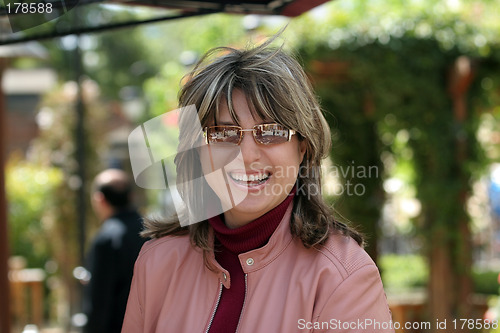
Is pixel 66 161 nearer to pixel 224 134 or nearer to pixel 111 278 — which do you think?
pixel 111 278

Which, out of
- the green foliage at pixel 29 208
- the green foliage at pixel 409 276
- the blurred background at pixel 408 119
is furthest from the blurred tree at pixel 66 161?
the green foliage at pixel 409 276

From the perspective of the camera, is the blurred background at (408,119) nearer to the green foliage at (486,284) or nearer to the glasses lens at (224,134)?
the green foliage at (486,284)

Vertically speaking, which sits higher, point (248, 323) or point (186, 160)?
point (186, 160)

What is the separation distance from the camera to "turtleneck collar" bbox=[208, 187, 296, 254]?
58.1 inches

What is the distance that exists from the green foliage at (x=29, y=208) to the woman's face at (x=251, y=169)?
7678 millimetres

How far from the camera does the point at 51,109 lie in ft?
29.6

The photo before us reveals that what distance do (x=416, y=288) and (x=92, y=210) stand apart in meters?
4.43

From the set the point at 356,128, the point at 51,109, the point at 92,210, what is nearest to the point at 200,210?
the point at 356,128

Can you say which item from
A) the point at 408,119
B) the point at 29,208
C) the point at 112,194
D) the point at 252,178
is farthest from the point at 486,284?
the point at 29,208

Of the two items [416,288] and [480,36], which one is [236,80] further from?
[416,288]

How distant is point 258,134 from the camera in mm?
1441

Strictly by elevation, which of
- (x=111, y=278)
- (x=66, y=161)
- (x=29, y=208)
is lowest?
(x=111, y=278)

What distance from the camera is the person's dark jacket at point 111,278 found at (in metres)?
3.16

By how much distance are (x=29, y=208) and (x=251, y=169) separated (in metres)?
8.57
